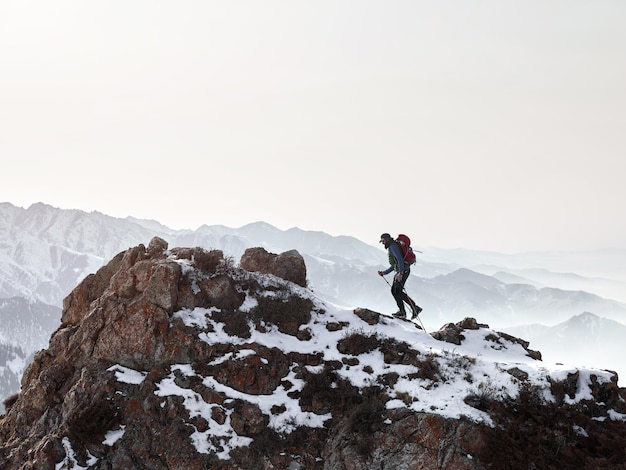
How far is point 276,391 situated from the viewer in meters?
19.3

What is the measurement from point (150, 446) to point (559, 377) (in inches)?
603

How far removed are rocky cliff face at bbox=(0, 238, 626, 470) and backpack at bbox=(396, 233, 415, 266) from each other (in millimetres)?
3211

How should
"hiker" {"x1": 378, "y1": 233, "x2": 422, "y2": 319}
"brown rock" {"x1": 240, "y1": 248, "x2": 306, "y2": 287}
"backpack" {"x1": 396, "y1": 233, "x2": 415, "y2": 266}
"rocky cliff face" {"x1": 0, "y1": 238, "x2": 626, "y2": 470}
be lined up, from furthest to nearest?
"brown rock" {"x1": 240, "y1": 248, "x2": 306, "y2": 287} → "backpack" {"x1": 396, "y1": 233, "x2": 415, "y2": 266} → "hiker" {"x1": 378, "y1": 233, "x2": 422, "y2": 319} → "rocky cliff face" {"x1": 0, "y1": 238, "x2": 626, "y2": 470}

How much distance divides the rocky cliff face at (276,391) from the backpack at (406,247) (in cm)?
321

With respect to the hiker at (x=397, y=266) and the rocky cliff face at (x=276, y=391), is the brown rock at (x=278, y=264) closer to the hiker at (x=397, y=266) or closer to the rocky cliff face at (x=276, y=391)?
the rocky cliff face at (x=276, y=391)

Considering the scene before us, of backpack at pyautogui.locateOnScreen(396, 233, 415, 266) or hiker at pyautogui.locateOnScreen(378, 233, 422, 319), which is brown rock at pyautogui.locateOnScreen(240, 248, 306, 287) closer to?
hiker at pyautogui.locateOnScreen(378, 233, 422, 319)

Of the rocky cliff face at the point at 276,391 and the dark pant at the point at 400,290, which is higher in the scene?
the dark pant at the point at 400,290

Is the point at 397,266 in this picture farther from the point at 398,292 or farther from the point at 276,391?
the point at 276,391

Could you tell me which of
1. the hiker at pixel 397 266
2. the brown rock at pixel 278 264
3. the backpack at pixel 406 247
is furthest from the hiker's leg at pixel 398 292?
the brown rock at pixel 278 264

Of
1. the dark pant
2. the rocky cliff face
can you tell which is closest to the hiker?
the dark pant

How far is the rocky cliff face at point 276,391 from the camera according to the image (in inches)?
626

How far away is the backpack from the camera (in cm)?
2448

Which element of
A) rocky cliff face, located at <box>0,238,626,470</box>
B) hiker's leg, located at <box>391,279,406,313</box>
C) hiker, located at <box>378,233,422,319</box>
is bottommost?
rocky cliff face, located at <box>0,238,626,470</box>

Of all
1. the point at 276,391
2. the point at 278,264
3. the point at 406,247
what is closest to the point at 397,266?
the point at 406,247
